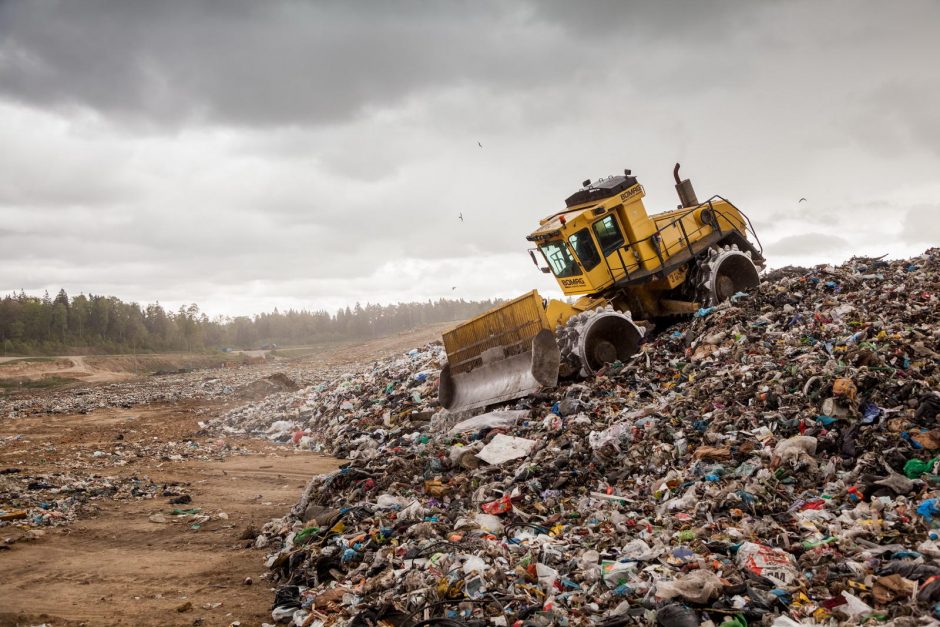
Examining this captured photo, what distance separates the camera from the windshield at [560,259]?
9.73m

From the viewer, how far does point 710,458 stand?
5.03 meters

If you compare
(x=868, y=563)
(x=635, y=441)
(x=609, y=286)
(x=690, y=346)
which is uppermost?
(x=609, y=286)

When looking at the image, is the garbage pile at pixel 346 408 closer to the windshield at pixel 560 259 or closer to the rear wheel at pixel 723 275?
the windshield at pixel 560 259

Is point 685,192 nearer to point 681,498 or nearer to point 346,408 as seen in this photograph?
point 346,408

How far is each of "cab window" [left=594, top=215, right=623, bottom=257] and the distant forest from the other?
37.7 metres

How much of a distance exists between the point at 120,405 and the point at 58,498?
11.8 meters

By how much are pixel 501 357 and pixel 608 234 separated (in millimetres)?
2896

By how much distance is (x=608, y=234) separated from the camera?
380 inches

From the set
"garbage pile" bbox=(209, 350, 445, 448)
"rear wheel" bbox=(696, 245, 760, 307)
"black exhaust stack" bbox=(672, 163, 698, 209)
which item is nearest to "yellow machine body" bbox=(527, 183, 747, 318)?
"rear wheel" bbox=(696, 245, 760, 307)

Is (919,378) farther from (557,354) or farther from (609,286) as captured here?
(609,286)

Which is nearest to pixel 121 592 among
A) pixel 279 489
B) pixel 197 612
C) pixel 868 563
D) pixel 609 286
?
pixel 197 612

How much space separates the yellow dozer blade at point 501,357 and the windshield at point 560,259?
1661 mm

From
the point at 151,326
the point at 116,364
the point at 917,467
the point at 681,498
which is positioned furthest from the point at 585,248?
the point at 151,326

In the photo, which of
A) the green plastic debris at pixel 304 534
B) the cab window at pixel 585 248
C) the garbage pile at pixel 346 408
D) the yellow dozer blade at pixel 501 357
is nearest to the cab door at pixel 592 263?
the cab window at pixel 585 248
